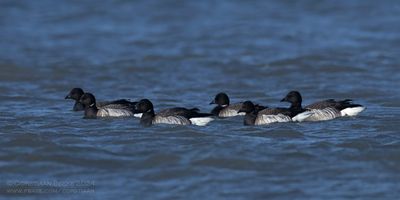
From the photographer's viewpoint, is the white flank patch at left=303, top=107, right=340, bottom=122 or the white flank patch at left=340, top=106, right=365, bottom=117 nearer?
the white flank patch at left=303, top=107, right=340, bottom=122

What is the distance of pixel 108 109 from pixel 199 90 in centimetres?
373

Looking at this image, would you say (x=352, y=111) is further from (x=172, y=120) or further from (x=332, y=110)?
(x=172, y=120)

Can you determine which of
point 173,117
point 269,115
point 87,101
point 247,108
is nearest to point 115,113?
point 87,101

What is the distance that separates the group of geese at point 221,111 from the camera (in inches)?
687

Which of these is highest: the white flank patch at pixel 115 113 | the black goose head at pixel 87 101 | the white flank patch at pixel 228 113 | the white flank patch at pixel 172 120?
the black goose head at pixel 87 101

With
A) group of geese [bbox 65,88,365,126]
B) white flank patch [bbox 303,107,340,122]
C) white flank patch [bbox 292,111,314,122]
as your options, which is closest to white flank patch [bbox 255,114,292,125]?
group of geese [bbox 65,88,365,126]

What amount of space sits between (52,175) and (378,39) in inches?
663

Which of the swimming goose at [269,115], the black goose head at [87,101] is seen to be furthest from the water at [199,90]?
the black goose head at [87,101]

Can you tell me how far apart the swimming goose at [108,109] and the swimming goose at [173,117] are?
3.08ft

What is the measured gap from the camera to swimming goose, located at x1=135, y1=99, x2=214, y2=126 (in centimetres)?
1733

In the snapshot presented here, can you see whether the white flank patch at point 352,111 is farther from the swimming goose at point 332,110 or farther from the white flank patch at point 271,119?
the white flank patch at point 271,119

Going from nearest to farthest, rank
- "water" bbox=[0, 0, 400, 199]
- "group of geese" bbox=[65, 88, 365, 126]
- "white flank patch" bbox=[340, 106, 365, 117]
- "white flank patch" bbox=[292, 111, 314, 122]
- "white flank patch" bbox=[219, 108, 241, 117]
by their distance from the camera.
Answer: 1. "water" bbox=[0, 0, 400, 199]
2. "group of geese" bbox=[65, 88, 365, 126]
3. "white flank patch" bbox=[292, 111, 314, 122]
4. "white flank patch" bbox=[340, 106, 365, 117]
5. "white flank patch" bbox=[219, 108, 241, 117]

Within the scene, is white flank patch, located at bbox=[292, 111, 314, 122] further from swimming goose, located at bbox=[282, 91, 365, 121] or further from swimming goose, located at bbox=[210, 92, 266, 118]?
swimming goose, located at bbox=[210, 92, 266, 118]

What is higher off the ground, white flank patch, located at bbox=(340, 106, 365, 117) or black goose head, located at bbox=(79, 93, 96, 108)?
black goose head, located at bbox=(79, 93, 96, 108)
